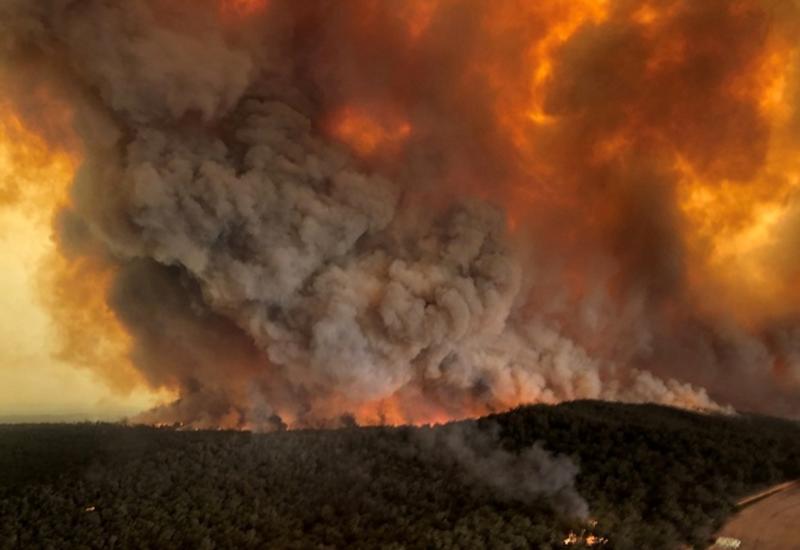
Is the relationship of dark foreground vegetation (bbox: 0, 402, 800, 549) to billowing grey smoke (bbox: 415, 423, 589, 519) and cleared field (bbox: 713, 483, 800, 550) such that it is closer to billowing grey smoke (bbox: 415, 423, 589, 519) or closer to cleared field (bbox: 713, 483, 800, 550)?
billowing grey smoke (bbox: 415, 423, 589, 519)

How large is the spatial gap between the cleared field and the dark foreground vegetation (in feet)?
2.21

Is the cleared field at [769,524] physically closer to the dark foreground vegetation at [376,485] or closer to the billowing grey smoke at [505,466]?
the dark foreground vegetation at [376,485]

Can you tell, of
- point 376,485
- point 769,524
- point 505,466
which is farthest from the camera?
point 505,466

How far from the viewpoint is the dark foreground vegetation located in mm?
21656

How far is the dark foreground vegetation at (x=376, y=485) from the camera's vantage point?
71.1ft

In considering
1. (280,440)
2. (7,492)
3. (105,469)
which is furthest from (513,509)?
(7,492)

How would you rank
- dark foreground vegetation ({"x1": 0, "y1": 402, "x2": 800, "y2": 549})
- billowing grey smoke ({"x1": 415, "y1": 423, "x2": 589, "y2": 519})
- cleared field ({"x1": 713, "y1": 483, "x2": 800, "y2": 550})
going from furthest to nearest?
billowing grey smoke ({"x1": 415, "y1": 423, "x2": 589, "y2": 519}) < dark foreground vegetation ({"x1": 0, "y1": 402, "x2": 800, "y2": 549}) < cleared field ({"x1": 713, "y1": 483, "x2": 800, "y2": 550})

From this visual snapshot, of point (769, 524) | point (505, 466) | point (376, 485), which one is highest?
point (505, 466)

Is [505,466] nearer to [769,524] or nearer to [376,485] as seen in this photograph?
[376,485]

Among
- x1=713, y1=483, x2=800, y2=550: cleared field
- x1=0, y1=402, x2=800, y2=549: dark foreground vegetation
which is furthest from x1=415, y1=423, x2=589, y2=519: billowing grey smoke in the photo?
x1=713, y1=483, x2=800, y2=550: cleared field

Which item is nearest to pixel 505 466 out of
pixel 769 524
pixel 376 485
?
pixel 376 485

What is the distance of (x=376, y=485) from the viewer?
25.7 m

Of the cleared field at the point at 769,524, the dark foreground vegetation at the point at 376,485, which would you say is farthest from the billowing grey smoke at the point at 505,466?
the cleared field at the point at 769,524

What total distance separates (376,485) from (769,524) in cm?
1296
